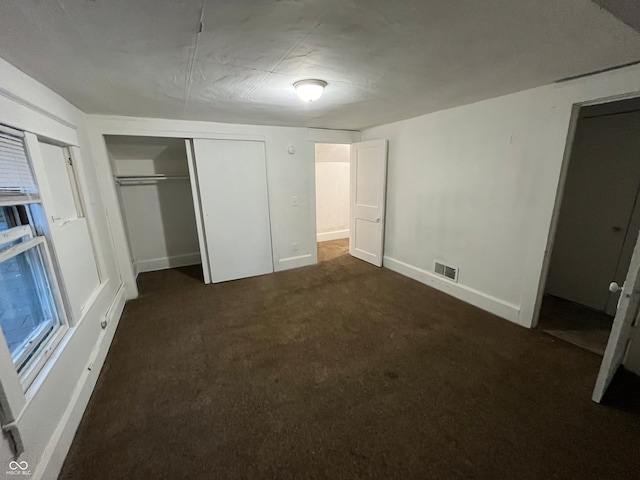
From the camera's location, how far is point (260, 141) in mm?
3646

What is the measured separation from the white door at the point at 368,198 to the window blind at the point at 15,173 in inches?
142

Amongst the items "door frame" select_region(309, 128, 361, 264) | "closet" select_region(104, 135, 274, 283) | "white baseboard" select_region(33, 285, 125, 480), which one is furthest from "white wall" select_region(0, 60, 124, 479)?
"door frame" select_region(309, 128, 361, 264)

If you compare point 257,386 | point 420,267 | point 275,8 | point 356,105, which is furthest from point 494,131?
point 257,386

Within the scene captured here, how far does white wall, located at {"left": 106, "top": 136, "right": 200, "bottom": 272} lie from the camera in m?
3.88

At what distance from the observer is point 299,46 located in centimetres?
141

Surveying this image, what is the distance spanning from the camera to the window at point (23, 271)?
53.5 inches

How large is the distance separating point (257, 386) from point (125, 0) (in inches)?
87.5

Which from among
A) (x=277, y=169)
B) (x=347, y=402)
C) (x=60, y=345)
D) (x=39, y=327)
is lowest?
(x=347, y=402)

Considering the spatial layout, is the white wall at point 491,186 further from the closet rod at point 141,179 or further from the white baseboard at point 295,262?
the closet rod at point 141,179

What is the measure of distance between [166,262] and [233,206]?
1778 mm

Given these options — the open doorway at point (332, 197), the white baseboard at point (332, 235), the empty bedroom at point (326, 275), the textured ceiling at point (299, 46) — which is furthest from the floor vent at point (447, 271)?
the white baseboard at point (332, 235)

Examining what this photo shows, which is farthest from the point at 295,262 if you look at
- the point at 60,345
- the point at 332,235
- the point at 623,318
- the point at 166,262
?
the point at 623,318

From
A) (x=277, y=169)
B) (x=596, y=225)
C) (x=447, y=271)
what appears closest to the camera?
(x=596, y=225)

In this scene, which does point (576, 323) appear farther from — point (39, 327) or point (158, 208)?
point (158, 208)
